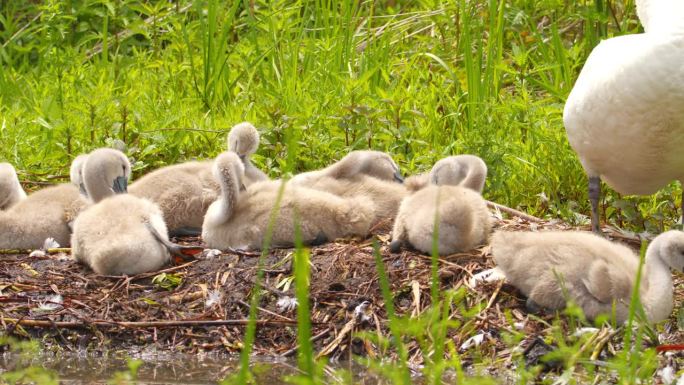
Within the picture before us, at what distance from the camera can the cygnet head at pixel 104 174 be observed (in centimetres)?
684

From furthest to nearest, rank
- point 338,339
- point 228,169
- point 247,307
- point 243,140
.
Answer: point 243,140, point 228,169, point 247,307, point 338,339

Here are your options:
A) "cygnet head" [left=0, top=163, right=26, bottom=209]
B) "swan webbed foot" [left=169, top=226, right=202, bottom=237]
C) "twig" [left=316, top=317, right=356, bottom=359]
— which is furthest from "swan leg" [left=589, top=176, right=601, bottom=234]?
"cygnet head" [left=0, top=163, right=26, bottom=209]

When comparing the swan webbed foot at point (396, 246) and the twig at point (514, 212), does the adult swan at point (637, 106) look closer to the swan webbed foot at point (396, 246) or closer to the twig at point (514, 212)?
the twig at point (514, 212)

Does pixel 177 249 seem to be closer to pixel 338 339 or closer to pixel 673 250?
pixel 338 339

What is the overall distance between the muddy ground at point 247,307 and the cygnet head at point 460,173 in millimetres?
650

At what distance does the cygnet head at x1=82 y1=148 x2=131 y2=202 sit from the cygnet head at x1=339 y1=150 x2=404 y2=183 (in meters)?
1.20

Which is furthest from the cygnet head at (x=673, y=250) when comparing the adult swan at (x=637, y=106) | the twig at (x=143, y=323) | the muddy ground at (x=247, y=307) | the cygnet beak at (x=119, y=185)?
the cygnet beak at (x=119, y=185)

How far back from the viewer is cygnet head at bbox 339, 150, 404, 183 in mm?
7035

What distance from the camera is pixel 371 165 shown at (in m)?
7.12

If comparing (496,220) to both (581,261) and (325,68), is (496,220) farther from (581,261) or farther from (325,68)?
(325,68)

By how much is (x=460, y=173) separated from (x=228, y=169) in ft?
4.25

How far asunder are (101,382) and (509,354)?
1.67 meters

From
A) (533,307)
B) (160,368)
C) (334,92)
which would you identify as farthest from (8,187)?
(533,307)

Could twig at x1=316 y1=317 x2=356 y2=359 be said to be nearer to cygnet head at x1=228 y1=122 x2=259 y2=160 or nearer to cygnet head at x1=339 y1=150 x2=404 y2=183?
cygnet head at x1=339 y1=150 x2=404 y2=183
